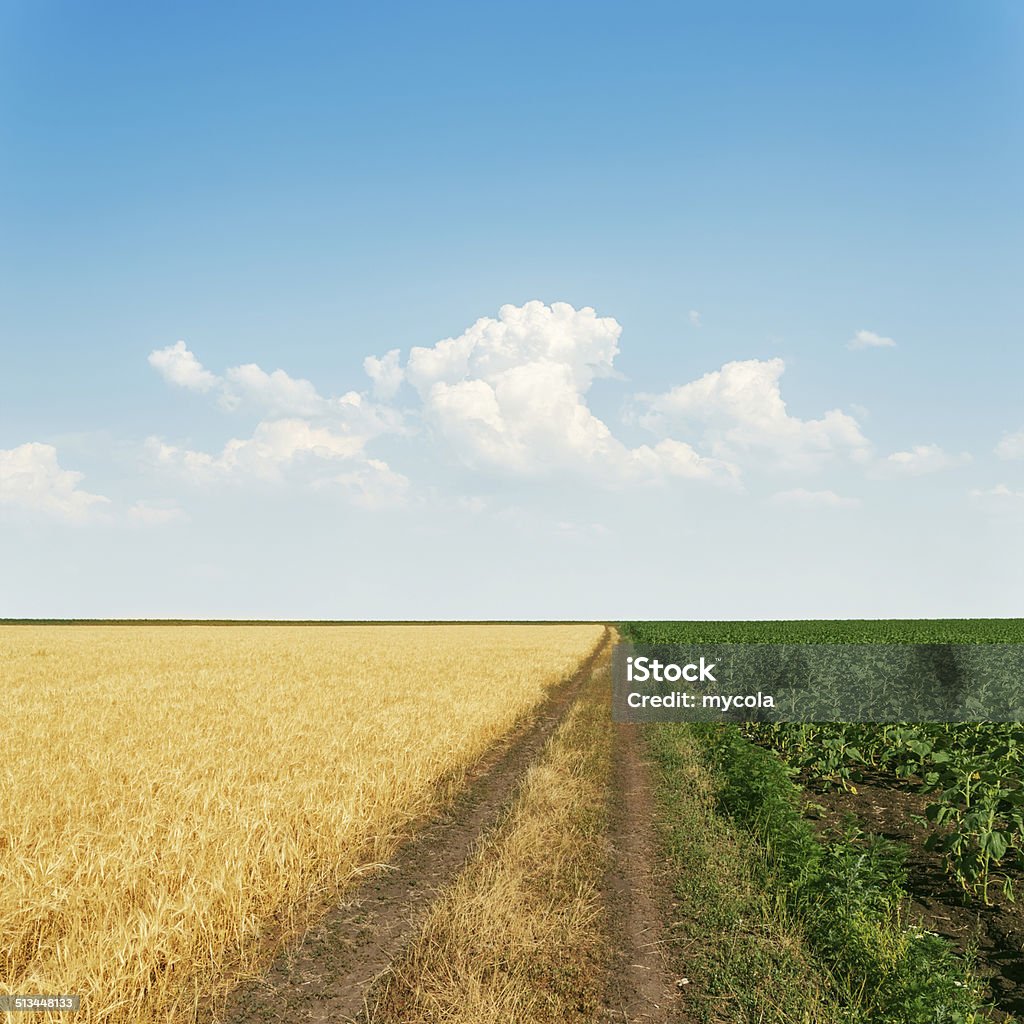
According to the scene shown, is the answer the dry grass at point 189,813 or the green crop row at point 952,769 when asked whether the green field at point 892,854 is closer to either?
the green crop row at point 952,769

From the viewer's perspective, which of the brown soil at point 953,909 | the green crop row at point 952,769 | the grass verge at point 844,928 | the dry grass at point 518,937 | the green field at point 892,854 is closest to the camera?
the grass verge at point 844,928

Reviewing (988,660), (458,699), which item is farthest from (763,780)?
(988,660)

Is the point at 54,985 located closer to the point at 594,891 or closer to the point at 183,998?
the point at 183,998

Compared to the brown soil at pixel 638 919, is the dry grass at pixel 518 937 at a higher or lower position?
higher

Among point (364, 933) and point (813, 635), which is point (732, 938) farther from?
point (813, 635)

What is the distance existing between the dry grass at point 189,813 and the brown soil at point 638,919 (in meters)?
2.97

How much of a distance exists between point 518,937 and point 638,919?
1436 mm

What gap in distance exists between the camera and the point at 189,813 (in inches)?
373

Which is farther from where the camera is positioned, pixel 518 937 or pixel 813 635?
pixel 813 635

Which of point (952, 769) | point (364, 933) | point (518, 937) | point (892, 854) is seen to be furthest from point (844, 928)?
point (364, 933)

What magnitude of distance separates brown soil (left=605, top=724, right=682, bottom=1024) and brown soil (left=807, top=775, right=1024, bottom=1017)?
2.54m

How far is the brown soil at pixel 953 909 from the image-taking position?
6.65m

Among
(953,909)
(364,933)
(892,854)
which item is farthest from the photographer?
(892,854)

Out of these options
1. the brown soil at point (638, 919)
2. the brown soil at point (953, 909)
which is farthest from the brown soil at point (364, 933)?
the brown soil at point (953, 909)
